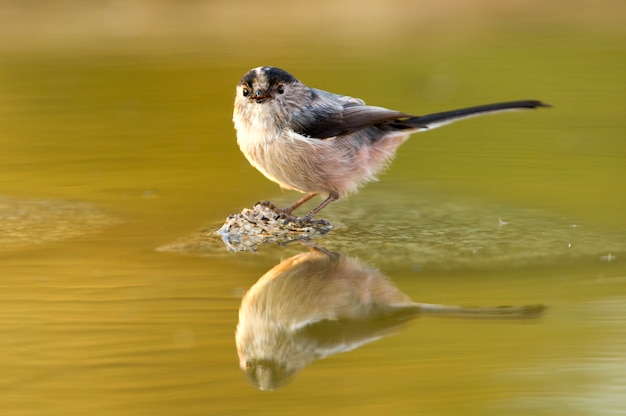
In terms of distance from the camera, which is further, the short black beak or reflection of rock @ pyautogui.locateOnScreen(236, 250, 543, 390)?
the short black beak

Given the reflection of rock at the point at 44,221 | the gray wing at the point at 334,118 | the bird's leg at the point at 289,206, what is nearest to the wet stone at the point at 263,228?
the bird's leg at the point at 289,206

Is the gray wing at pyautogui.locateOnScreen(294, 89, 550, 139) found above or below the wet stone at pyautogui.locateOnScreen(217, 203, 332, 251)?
above

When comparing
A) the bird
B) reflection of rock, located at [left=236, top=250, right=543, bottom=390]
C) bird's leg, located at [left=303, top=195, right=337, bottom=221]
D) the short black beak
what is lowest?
reflection of rock, located at [left=236, top=250, right=543, bottom=390]

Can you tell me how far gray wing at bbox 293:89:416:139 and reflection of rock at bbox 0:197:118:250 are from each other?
3.58ft

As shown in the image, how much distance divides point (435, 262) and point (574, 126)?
3.06m

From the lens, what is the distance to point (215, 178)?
626cm

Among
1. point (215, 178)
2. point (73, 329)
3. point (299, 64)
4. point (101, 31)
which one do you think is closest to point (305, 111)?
point (215, 178)

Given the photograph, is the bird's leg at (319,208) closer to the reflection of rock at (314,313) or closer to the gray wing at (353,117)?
the gray wing at (353,117)

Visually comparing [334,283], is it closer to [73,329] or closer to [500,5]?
[73,329]

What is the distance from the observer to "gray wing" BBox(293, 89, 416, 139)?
211 inches

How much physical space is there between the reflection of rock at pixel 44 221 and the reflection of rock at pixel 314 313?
4.06 ft

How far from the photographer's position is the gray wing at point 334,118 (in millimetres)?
5352

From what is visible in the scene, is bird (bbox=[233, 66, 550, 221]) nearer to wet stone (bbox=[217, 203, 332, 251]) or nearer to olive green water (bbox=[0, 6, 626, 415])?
wet stone (bbox=[217, 203, 332, 251])

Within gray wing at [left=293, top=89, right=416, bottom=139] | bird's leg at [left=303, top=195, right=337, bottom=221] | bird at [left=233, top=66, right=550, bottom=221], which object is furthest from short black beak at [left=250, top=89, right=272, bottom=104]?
bird's leg at [left=303, top=195, right=337, bottom=221]
